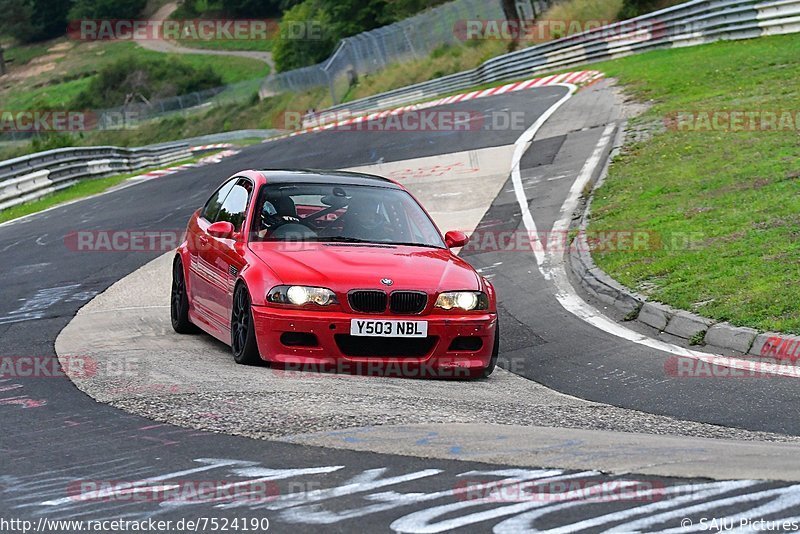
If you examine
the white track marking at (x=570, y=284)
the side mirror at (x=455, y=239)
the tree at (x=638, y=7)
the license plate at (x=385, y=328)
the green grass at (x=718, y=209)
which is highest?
the tree at (x=638, y=7)

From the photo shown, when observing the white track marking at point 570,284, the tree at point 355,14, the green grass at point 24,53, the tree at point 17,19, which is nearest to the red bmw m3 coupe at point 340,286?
the white track marking at point 570,284

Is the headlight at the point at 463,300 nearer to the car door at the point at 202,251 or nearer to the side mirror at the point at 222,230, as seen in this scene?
the side mirror at the point at 222,230

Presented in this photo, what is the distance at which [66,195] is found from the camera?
29.6m

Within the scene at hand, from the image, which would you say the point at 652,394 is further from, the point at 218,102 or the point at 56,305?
the point at 218,102

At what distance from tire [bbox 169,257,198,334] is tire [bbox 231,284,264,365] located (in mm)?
1563

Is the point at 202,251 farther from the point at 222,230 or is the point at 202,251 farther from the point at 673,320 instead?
the point at 673,320

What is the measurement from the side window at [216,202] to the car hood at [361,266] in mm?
1560

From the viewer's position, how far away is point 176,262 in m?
11.5

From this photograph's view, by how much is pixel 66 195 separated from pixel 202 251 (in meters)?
20.1

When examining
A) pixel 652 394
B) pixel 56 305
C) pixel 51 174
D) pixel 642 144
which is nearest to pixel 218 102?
pixel 51 174

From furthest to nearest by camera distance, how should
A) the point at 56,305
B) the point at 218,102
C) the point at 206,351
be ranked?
the point at 218,102 → the point at 56,305 → the point at 206,351

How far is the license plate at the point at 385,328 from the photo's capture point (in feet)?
28.4

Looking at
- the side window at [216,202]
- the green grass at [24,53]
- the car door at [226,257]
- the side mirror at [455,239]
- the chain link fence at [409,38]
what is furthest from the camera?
the green grass at [24,53]

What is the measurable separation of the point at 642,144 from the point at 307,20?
7668cm
